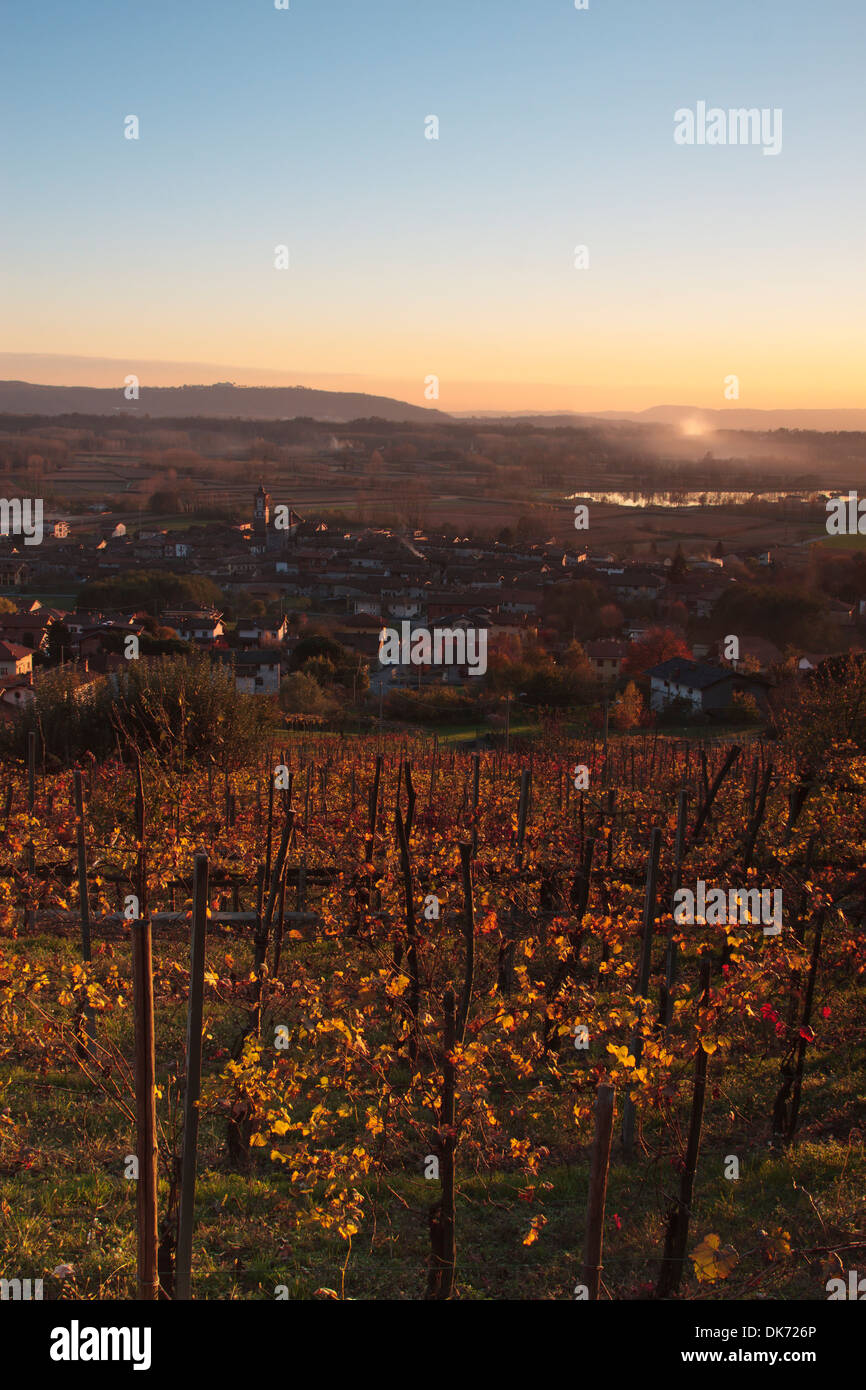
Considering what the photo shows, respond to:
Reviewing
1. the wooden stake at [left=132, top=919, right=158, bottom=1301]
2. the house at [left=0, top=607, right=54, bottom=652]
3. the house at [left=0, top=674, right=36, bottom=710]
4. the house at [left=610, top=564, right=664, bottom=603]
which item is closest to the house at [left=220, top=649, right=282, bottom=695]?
the house at [left=0, top=674, right=36, bottom=710]

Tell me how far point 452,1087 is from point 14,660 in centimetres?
4510

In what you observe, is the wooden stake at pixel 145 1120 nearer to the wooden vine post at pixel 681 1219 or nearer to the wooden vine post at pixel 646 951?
the wooden vine post at pixel 681 1219

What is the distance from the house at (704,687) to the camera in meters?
41.8

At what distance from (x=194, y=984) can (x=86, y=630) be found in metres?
51.4

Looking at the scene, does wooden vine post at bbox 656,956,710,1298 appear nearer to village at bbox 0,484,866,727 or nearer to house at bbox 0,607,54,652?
village at bbox 0,484,866,727

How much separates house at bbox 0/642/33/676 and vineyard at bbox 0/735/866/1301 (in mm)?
37312

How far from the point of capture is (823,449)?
142750 mm

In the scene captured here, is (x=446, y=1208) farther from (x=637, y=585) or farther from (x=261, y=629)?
(x=637, y=585)

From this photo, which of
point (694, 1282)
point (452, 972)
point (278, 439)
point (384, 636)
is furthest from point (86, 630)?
point (278, 439)

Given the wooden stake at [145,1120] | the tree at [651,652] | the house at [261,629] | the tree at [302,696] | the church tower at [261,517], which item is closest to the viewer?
the wooden stake at [145,1120]

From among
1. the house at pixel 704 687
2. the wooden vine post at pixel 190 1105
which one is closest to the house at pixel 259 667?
the house at pixel 704 687

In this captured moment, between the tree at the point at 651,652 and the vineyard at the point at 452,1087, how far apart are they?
41.2m

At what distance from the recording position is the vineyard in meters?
4.18
